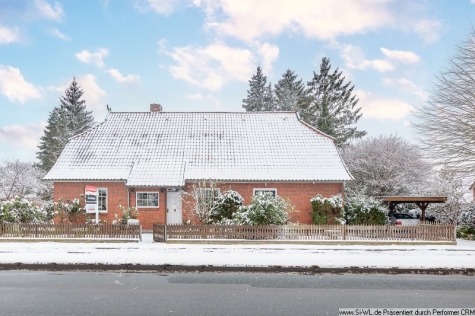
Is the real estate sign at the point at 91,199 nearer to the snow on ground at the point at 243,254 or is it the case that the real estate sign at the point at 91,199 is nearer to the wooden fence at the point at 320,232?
the snow on ground at the point at 243,254

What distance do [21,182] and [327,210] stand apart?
3571 cm

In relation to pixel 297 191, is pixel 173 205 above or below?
below

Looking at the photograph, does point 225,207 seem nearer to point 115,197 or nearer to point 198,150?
point 198,150

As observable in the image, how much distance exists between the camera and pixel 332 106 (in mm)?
47281

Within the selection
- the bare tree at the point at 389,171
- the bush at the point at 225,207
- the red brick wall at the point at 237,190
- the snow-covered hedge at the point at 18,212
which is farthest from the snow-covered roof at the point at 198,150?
the bare tree at the point at 389,171

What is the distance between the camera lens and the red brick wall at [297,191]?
22984 millimetres

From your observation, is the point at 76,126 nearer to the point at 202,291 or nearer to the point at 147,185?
the point at 147,185

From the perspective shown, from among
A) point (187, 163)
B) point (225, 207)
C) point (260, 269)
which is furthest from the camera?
point (187, 163)

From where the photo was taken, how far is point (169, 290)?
9.04m

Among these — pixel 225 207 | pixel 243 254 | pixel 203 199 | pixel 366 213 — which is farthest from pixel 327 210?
pixel 243 254

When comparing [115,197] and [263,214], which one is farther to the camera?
[115,197]

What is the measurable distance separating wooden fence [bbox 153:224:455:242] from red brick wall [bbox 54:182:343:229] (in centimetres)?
525

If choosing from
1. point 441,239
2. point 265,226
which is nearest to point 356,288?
point 265,226

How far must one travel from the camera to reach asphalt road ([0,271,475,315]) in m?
7.52
